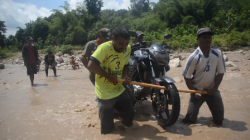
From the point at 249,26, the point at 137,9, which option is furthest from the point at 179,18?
the point at 137,9

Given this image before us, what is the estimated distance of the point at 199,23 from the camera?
23625 millimetres

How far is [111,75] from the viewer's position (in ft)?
8.41

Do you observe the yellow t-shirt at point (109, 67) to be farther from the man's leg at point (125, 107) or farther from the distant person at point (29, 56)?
the distant person at point (29, 56)

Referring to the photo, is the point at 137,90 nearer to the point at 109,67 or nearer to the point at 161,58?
the point at 161,58

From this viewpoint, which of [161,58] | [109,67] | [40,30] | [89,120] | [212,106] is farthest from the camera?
[40,30]

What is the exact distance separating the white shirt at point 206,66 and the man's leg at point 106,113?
1285 millimetres

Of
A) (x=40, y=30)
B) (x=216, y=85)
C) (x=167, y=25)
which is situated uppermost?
(x=40, y=30)

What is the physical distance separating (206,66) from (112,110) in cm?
160

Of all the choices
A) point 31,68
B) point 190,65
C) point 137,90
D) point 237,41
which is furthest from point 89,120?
point 237,41

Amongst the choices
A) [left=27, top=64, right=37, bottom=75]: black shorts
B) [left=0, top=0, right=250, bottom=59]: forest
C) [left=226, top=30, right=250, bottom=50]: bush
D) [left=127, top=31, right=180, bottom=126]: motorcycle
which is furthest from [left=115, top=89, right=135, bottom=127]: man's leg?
[left=226, top=30, right=250, bottom=50]: bush

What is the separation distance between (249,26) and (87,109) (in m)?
18.4

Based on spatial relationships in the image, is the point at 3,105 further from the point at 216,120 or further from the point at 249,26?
the point at 249,26

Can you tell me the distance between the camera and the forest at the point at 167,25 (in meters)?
15.6

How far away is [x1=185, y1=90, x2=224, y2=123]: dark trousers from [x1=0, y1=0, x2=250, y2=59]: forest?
125 inches
